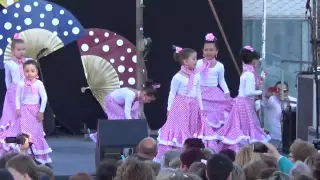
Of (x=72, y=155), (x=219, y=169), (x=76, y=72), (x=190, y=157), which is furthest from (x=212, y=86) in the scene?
(x=219, y=169)

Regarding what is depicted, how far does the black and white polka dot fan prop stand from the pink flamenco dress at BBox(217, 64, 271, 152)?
3.16m

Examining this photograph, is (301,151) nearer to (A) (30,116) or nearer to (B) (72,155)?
(A) (30,116)

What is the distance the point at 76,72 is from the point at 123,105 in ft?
7.47

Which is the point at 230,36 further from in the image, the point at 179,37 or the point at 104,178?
the point at 104,178

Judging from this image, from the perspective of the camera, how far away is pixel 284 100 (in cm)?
1205

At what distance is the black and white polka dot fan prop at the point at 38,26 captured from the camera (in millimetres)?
12547

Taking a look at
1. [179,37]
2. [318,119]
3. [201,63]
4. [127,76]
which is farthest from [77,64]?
[318,119]

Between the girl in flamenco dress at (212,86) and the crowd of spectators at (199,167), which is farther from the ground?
the girl in flamenco dress at (212,86)

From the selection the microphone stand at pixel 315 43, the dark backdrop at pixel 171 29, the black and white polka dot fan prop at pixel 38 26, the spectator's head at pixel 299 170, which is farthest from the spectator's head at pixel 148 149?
the dark backdrop at pixel 171 29

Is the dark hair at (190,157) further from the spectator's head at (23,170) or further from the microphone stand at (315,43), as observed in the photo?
the microphone stand at (315,43)

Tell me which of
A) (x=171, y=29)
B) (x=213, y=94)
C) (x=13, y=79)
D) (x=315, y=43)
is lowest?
(x=213, y=94)

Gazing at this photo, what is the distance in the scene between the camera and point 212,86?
10.7 metres

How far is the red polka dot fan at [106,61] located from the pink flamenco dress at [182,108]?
9.12ft

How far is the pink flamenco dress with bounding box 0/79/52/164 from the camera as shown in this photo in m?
9.99
